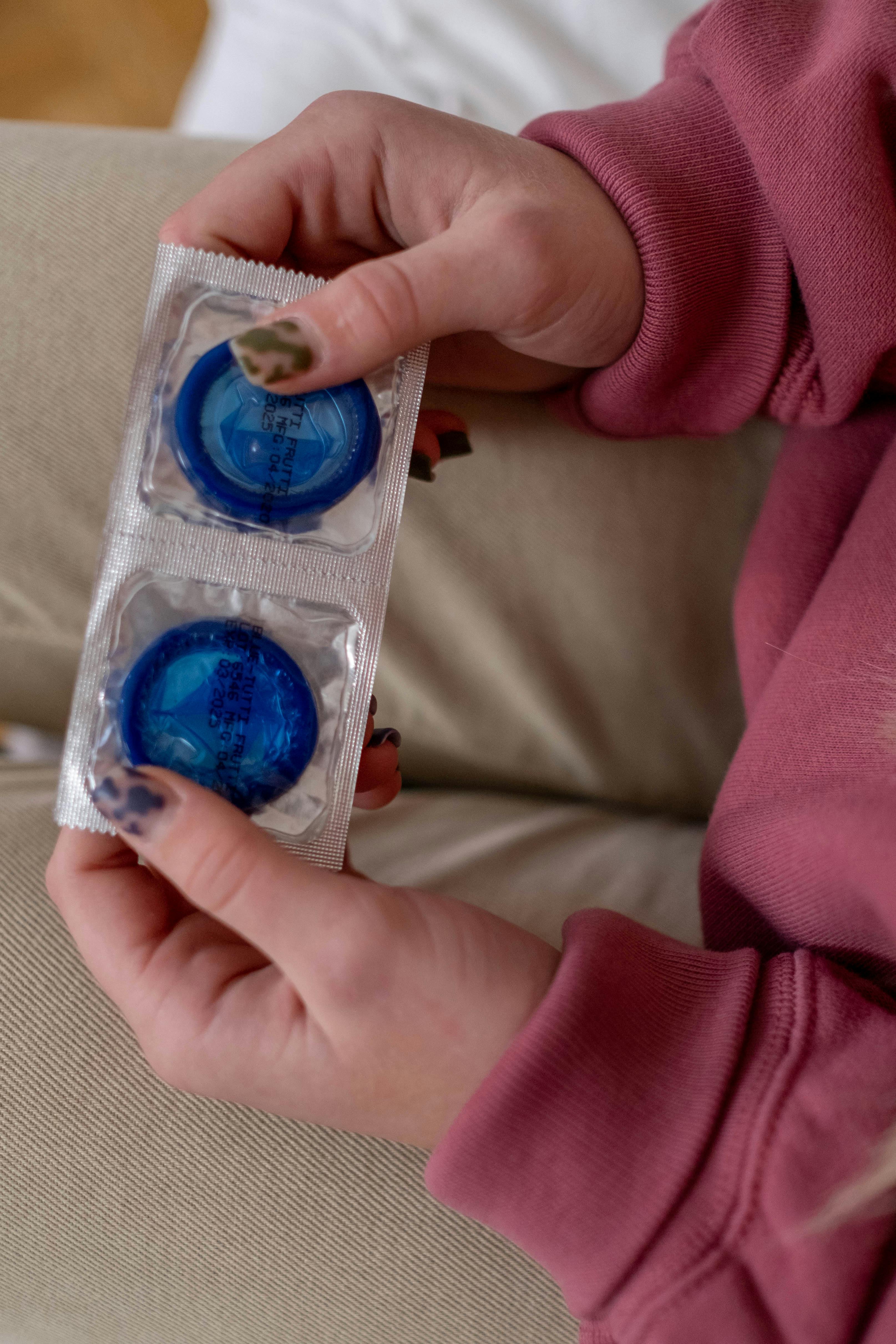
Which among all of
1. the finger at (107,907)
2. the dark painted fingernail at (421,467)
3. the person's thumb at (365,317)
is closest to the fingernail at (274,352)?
the person's thumb at (365,317)

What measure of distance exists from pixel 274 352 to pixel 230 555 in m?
0.09

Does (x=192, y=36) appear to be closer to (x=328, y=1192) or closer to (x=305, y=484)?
(x=305, y=484)

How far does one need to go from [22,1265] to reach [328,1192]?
0.14m

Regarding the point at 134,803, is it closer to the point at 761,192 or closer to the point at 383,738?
the point at 383,738

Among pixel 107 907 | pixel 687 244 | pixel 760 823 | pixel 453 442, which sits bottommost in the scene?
pixel 107 907

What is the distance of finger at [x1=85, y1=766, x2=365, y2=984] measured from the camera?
35cm

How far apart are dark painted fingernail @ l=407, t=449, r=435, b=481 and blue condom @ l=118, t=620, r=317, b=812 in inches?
4.9

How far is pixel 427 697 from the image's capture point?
1.90 feet

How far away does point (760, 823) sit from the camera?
440 mm

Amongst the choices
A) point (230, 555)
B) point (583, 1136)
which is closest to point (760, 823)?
point (583, 1136)

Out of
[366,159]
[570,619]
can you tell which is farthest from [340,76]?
[570,619]

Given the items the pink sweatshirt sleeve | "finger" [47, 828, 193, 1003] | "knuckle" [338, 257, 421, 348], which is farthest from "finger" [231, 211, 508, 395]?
"finger" [47, 828, 193, 1003]

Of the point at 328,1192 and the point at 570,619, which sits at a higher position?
the point at 570,619

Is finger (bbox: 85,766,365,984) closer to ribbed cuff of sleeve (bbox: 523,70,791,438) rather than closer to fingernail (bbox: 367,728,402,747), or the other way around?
fingernail (bbox: 367,728,402,747)
